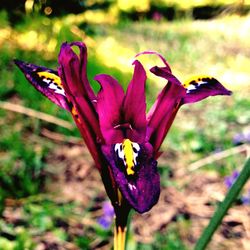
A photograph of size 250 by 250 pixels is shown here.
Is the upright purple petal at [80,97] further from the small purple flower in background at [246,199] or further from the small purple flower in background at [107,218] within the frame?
the small purple flower in background at [246,199]

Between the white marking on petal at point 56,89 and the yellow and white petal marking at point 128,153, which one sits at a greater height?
the white marking on petal at point 56,89

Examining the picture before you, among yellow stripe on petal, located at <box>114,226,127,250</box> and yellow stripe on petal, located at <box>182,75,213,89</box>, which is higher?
yellow stripe on petal, located at <box>182,75,213,89</box>

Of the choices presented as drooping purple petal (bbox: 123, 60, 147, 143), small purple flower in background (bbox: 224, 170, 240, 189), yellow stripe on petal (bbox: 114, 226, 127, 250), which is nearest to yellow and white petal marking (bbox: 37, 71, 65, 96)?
drooping purple petal (bbox: 123, 60, 147, 143)

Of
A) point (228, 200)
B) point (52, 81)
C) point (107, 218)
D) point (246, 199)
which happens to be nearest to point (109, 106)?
point (52, 81)

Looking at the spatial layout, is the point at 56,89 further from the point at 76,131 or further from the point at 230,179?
the point at 76,131

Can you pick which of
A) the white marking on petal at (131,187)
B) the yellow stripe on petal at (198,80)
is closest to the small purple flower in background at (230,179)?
the yellow stripe on petal at (198,80)

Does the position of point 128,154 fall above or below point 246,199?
above

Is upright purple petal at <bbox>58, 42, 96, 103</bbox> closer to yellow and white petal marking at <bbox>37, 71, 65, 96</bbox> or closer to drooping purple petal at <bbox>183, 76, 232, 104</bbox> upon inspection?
yellow and white petal marking at <bbox>37, 71, 65, 96</bbox>
